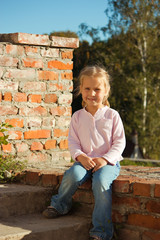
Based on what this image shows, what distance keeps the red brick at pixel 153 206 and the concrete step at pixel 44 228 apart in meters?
0.49

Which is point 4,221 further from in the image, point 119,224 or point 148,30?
point 148,30

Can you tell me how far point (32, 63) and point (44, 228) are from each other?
196 cm

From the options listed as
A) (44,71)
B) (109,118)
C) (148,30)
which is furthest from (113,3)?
(109,118)

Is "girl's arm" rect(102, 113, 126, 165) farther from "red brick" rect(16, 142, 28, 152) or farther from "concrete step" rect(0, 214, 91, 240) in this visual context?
"red brick" rect(16, 142, 28, 152)

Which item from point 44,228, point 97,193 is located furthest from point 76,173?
point 44,228

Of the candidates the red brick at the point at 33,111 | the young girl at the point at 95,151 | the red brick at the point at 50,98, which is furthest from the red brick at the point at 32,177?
the red brick at the point at 50,98

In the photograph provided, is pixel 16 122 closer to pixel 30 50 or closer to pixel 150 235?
pixel 30 50

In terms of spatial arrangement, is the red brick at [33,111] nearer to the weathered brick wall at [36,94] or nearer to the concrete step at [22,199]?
the weathered brick wall at [36,94]

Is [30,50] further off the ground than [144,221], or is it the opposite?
[30,50]

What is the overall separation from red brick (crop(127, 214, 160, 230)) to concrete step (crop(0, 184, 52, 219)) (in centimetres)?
78

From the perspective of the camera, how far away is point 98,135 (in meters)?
3.19

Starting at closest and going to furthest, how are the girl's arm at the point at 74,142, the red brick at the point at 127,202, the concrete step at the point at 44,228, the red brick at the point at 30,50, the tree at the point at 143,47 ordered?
the concrete step at the point at 44,228
the red brick at the point at 127,202
the girl's arm at the point at 74,142
the red brick at the point at 30,50
the tree at the point at 143,47

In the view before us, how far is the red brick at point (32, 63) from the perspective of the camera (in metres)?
4.19

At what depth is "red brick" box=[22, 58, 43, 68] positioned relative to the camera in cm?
419
